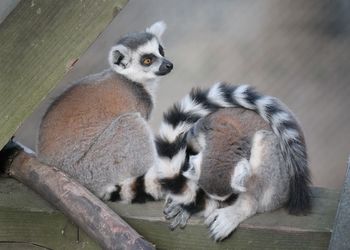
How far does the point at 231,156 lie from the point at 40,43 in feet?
2.95

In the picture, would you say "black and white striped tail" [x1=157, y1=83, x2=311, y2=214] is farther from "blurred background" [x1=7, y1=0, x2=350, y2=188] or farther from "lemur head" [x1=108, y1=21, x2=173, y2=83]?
"blurred background" [x1=7, y1=0, x2=350, y2=188]

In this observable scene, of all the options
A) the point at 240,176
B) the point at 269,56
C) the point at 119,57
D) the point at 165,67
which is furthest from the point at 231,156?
the point at 269,56

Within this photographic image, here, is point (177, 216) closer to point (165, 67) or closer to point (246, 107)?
point (246, 107)

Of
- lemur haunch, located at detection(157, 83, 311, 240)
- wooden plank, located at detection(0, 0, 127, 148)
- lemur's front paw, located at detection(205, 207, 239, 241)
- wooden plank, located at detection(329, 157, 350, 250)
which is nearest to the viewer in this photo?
wooden plank, located at detection(329, 157, 350, 250)

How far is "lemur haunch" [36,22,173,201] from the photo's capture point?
319 centimetres

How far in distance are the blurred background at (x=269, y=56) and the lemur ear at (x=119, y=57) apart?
1238 millimetres

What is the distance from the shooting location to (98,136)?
329cm

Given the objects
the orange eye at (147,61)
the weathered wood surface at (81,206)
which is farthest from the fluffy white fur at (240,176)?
the orange eye at (147,61)

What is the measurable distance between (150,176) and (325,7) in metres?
2.59

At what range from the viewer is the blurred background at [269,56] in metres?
5.11

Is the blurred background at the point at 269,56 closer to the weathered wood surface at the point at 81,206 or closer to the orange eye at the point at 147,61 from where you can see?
the orange eye at the point at 147,61

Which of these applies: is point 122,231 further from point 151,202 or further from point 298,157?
point 298,157

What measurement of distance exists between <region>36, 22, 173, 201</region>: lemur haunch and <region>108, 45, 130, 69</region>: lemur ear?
0.18 metres

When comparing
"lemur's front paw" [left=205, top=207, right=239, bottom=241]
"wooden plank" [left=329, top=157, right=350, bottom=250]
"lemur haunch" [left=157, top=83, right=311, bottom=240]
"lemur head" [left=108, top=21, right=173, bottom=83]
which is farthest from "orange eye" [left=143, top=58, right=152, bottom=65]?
"wooden plank" [left=329, top=157, right=350, bottom=250]
